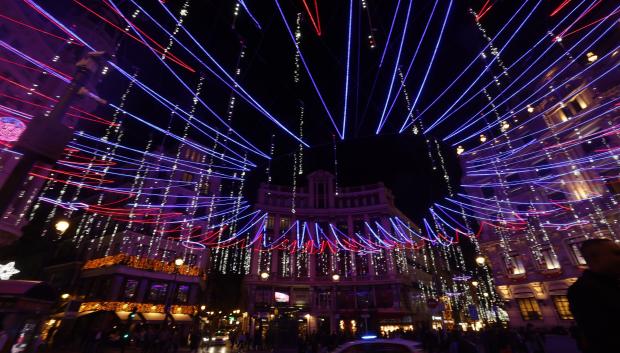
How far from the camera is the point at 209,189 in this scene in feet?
119

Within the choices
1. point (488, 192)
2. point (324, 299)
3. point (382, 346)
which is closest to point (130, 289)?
point (324, 299)

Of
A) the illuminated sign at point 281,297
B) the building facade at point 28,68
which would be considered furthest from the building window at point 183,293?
the building facade at point 28,68

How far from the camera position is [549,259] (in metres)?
25.3

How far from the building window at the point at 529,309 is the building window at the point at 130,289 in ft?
117

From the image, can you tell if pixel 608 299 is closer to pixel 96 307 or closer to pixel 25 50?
pixel 25 50

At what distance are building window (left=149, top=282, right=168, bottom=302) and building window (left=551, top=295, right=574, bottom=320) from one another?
35541mm

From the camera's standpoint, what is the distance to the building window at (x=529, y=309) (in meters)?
25.1

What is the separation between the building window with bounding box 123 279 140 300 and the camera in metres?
26.4

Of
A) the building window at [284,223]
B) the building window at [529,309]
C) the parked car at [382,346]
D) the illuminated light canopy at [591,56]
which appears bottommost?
the building window at [529,309]

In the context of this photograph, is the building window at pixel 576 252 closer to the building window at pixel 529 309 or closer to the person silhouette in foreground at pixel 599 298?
the building window at pixel 529 309

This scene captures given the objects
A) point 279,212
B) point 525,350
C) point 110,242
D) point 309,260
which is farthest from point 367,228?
point 110,242

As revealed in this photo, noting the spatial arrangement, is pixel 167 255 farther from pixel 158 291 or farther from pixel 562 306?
pixel 562 306

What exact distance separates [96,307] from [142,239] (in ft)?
21.7

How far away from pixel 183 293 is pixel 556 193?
3746 centimetres
